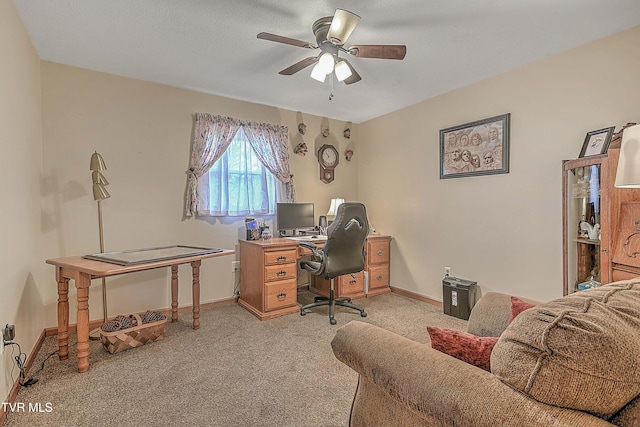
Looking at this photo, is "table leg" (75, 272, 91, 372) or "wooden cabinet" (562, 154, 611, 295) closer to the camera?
"wooden cabinet" (562, 154, 611, 295)

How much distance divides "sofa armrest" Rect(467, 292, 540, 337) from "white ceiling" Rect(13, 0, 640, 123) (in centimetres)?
182

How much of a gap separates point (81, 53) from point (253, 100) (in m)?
1.66

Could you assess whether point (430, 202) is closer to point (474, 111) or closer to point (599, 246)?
point (474, 111)

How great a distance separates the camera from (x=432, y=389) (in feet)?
2.75

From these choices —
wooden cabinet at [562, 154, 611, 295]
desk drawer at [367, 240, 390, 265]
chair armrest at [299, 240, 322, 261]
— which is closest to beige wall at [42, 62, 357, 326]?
chair armrest at [299, 240, 322, 261]

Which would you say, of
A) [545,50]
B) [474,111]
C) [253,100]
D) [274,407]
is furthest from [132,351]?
[545,50]

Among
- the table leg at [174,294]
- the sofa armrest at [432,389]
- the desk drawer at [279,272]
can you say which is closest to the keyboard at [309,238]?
the desk drawer at [279,272]

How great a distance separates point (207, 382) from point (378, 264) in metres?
2.59

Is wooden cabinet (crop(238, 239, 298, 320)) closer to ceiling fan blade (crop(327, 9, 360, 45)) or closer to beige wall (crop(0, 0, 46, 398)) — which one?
beige wall (crop(0, 0, 46, 398))

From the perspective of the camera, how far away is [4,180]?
1.77 metres

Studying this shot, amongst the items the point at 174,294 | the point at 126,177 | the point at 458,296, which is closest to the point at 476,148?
the point at 458,296

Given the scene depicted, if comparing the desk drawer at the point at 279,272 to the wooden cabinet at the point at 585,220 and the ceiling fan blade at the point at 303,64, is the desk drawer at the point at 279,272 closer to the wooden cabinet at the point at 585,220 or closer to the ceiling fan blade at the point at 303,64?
the ceiling fan blade at the point at 303,64

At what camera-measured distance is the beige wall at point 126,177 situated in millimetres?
2756

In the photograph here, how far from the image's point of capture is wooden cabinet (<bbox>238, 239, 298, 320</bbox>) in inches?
125
